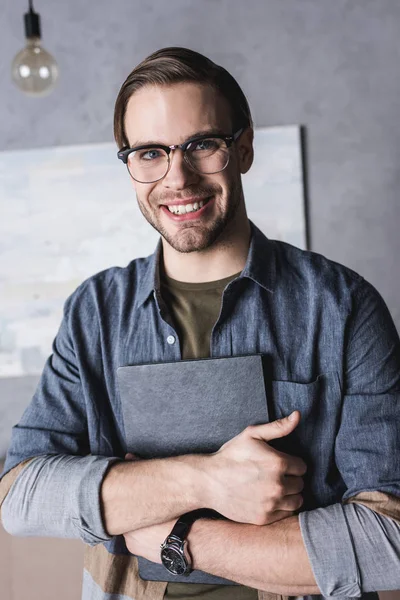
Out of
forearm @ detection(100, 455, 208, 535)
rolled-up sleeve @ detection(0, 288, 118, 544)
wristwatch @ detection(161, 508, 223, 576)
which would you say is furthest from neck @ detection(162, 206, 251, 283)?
wristwatch @ detection(161, 508, 223, 576)

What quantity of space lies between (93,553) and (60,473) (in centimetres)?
23

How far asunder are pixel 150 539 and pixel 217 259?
49 centimetres

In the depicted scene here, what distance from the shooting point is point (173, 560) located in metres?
1.03

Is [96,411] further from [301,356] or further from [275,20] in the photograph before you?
[275,20]

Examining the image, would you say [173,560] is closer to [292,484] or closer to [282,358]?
[292,484]

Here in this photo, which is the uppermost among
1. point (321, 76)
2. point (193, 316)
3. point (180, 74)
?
point (321, 76)

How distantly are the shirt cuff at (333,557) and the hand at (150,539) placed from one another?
0.73 ft

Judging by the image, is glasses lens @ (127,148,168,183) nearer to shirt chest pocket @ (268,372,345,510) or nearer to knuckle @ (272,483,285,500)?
shirt chest pocket @ (268,372,345,510)

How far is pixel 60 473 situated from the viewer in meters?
1.09

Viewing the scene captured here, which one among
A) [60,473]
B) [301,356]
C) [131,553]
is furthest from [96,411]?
[301,356]

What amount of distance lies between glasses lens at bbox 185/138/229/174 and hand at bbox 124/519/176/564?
1.93ft

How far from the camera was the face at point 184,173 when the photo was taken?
1090 mm

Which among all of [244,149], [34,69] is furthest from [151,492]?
[34,69]

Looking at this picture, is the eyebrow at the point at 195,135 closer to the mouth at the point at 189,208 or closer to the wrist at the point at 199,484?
the mouth at the point at 189,208
